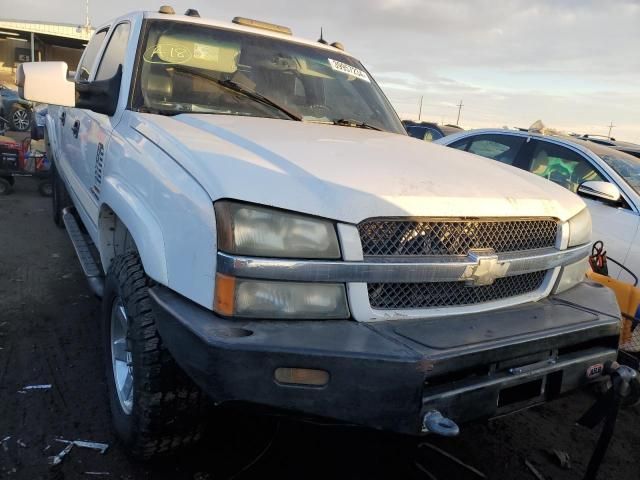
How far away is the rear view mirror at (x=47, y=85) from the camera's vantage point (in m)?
3.02

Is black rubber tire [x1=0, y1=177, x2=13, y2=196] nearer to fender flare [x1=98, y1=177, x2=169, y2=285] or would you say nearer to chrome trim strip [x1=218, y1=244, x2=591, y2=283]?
fender flare [x1=98, y1=177, x2=169, y2=285]

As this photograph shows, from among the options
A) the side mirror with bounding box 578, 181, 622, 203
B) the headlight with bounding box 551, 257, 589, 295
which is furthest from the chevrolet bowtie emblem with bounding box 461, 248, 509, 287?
the side mirror with bounding box 578, 181, 622, 203

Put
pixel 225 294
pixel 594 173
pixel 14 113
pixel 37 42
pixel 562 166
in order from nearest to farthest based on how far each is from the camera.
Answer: pixel 225 294 < pixel 594 173 < pixel 562 166 < pixel 14 113 < pixel 37 42

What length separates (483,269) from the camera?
7.06 ft

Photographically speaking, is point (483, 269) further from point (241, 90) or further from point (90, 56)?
point (90, 56)

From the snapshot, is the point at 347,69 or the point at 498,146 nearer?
the point at 347,69

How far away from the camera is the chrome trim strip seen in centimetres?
184

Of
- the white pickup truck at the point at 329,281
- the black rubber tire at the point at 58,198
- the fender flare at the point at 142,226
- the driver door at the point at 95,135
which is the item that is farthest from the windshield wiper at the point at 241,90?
the black rubber tire at the point at 58,198

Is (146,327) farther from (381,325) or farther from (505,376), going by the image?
(505,376)

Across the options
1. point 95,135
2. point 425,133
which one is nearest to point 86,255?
point 95,135

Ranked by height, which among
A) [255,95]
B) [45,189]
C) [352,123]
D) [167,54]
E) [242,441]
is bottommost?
[242,441]

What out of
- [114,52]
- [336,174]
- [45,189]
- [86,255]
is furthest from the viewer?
[45,189]

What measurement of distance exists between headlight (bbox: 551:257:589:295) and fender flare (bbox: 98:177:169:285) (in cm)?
178

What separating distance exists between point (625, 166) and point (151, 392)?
4705 mm
